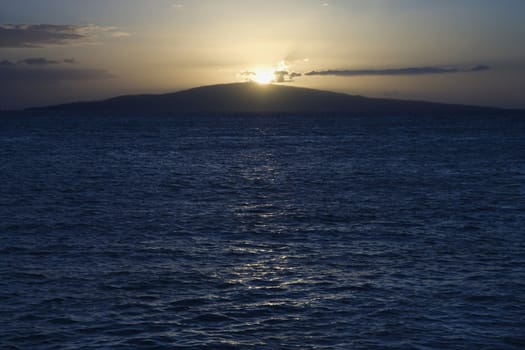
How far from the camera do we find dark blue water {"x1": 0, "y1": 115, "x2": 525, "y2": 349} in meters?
16.3

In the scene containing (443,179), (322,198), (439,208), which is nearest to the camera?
(439,208)

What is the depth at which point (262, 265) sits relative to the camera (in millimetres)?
23000

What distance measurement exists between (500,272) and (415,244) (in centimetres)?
486

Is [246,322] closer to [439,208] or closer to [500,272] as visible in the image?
[500,272]

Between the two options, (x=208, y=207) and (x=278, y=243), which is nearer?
(x=278, y=243)

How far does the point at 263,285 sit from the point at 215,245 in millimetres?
6341

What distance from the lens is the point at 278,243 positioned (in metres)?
26.8

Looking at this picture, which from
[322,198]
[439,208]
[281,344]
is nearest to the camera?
[281,344]

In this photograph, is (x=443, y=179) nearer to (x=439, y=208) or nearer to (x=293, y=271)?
(x=439, y=208)

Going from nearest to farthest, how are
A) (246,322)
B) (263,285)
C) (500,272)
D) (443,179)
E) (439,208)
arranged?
(246,322), (263,285), (500,272), (439,208), (443,179)

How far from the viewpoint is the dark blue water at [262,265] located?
16297 mm

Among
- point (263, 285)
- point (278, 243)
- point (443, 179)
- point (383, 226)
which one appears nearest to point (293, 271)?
point (263, 285)

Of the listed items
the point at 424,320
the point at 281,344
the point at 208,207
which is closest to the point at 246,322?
the point at 281,344

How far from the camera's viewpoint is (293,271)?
865 inches
